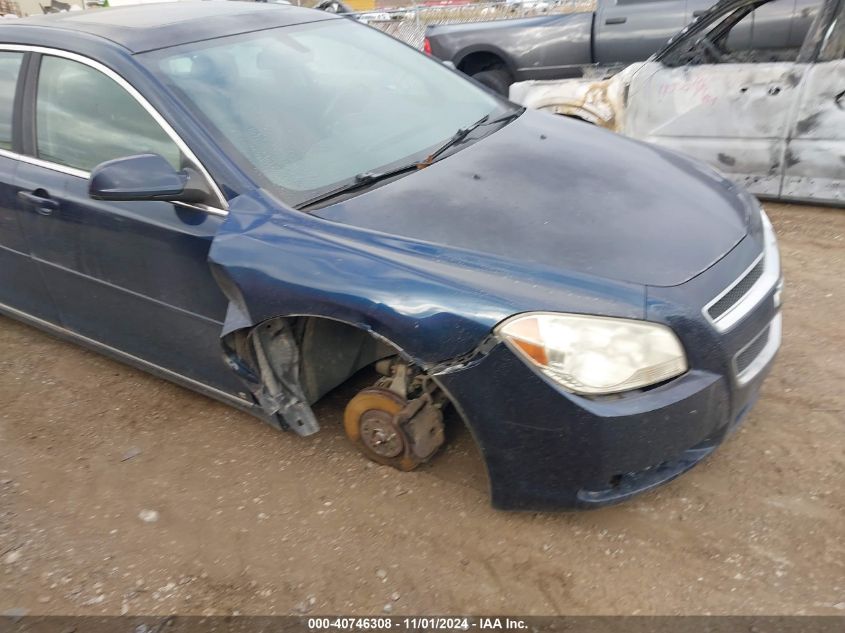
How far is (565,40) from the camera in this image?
24.4ft

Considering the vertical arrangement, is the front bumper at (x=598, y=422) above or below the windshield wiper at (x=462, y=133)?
below

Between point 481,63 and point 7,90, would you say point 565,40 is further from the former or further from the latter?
point 7,90

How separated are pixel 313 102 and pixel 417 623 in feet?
6.94

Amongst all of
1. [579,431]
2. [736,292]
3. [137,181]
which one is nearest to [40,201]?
[137,181]

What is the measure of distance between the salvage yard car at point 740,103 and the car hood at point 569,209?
7.65 feet

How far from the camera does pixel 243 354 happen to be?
2875 mm

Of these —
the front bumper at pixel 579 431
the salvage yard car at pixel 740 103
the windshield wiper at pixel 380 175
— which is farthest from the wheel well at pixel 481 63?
the front bumper at pixel 579 431

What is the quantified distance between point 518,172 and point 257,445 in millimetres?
1636

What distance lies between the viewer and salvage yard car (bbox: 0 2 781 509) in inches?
89.7

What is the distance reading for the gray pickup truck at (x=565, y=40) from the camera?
23.9 ft

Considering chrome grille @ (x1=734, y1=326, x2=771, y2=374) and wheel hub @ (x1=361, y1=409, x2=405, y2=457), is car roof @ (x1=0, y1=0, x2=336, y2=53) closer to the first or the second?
wheel hub @ (x1=361, y1=409, x2=405, y2=457)

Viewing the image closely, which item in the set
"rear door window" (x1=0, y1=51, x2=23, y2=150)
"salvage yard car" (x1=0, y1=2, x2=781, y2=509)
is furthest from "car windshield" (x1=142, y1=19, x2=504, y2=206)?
"rear door window" (x1=0, y1=51, x2=23, y2=150)

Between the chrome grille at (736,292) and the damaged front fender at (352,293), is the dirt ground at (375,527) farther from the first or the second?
the chrome grille at (736,292)

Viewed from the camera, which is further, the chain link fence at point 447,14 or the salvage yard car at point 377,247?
the chain link fence at point 447,14
